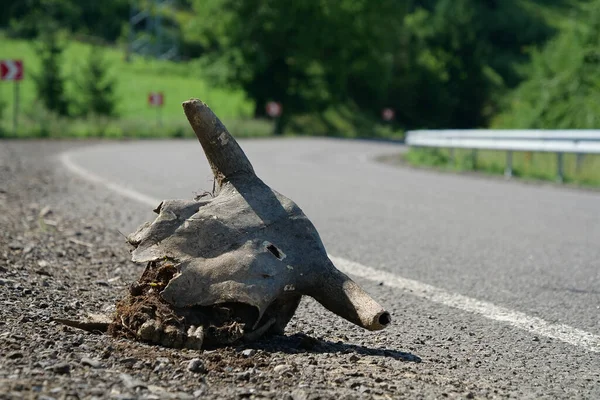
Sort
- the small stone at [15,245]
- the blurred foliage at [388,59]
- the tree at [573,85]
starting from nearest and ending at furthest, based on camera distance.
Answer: the small stone at [15,245], the tree at [573,85], the blurred foliage at [388,59]

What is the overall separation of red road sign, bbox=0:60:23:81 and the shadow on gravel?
90.5ft

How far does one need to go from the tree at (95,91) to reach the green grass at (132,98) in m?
0.66

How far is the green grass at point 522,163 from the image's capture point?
53.3 feet

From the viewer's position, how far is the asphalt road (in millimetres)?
4031

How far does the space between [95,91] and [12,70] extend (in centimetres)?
1303

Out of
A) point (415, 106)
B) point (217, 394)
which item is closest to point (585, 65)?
point (217, 394)

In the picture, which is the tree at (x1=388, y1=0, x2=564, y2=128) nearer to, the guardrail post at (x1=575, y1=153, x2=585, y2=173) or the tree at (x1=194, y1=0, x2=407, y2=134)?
the tree at (x1=194, y1=0, x2=407, y2=134)

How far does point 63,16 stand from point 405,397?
87975 mm

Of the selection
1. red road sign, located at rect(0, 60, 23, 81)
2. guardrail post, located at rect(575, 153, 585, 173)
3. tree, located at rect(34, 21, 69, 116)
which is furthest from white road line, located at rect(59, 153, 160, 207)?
tree, located at rect(34, 21, 69, 116)

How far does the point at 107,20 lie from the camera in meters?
89.4

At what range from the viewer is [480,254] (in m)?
6.78

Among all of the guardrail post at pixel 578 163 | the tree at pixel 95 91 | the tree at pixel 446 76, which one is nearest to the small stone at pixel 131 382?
the guardrail post at pixel 578 163

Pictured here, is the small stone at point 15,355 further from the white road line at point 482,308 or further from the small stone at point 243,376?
the white road line at point 482,308

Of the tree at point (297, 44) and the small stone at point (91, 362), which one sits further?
the tree at point (297, 44)
